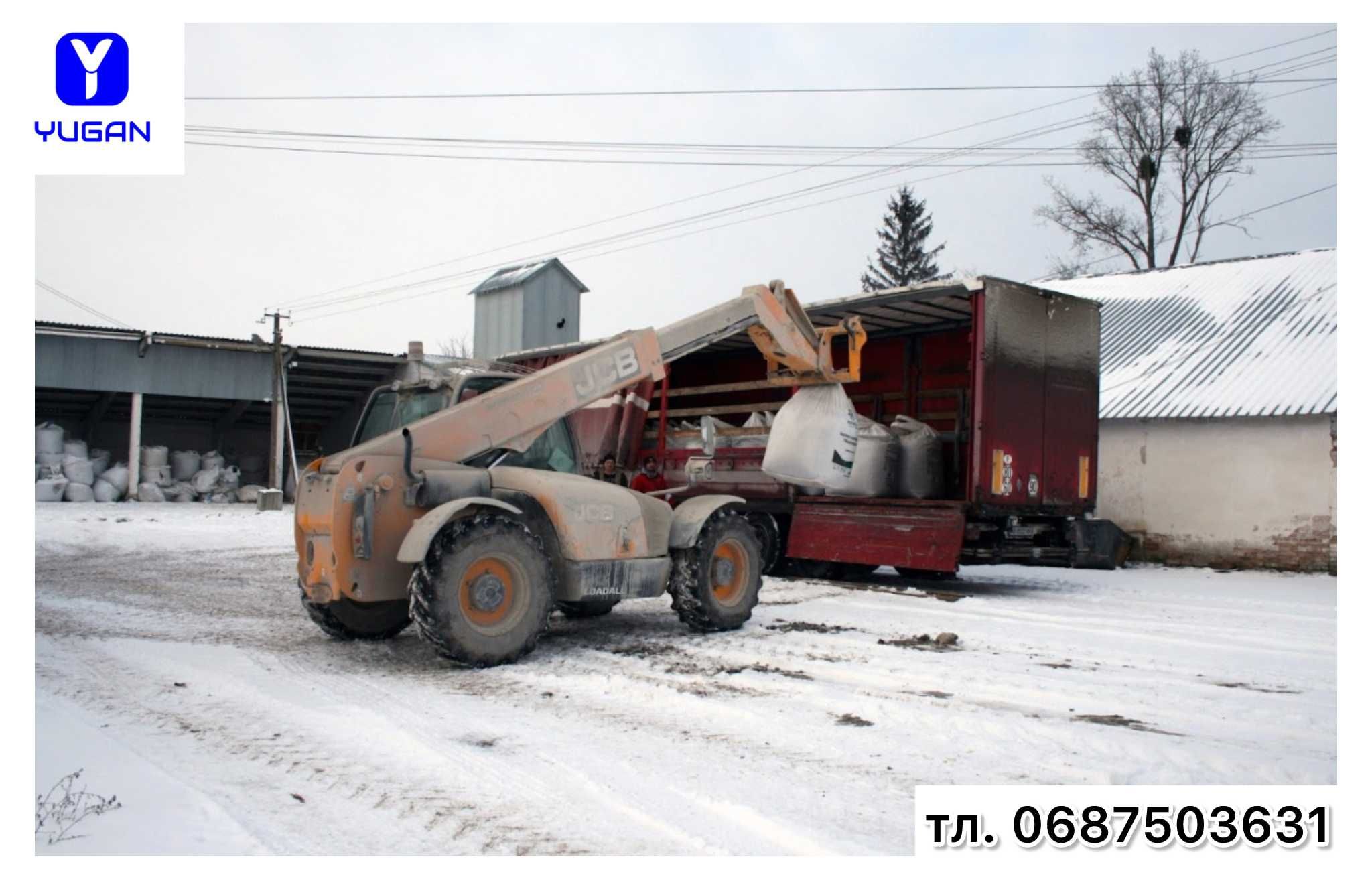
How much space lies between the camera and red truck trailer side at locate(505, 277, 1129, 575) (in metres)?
11.4

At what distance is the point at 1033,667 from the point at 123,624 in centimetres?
677

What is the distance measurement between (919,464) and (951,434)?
793 millimetres

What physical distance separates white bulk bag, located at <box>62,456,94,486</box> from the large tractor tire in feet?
65.8

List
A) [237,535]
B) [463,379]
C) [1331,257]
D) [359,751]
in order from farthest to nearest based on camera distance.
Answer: [1331,257], [237,535], [463,379], [359,751]

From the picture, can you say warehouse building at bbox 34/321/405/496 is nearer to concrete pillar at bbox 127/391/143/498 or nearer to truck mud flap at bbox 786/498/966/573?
concrete pillar at bbox 127/391/143/498

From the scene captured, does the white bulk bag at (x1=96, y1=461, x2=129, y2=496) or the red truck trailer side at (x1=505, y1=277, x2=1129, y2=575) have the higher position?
the red truck trailer side at (x1=505, y1=277, x2=1129, y2=575)

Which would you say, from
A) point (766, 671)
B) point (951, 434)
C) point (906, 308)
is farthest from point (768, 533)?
point (766, 671)

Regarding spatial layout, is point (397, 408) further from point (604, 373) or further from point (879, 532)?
point (879, 532)

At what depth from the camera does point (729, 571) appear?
862cm

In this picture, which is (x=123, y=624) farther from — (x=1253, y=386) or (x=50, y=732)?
(x=1253, y=386)

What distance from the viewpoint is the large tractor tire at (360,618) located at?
7.68 metres

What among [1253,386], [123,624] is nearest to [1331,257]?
[1253,386]

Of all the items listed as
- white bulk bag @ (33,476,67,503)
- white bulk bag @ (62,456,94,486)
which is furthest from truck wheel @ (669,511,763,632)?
white bulk bag @ (62,456,94,486)

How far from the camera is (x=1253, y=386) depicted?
16.2 meters
